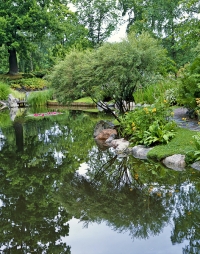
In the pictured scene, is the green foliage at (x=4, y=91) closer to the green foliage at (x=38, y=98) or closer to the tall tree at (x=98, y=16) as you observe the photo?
the green foliage at (x=38, y=98)

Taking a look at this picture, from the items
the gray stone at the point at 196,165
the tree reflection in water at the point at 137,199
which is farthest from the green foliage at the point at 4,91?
the gray stone at the point at 196,165

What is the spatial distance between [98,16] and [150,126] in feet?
103

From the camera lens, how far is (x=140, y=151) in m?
8.52

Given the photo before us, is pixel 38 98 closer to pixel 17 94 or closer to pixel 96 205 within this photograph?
pixel 17 94

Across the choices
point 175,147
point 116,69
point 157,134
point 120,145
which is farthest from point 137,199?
point 116,69

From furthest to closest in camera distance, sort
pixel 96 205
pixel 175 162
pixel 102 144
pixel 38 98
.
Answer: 1. pixel 38 98
2. pixel 102 144
3. pixel 175 162
4. pixel 96 205

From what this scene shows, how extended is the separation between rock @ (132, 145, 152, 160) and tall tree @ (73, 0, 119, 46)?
29.3 m

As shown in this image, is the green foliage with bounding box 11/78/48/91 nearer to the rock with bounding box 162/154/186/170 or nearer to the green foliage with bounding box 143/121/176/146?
the green foliage with bounding box 143/121/176/146

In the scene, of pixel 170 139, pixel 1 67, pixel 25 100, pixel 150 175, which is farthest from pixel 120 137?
pixel 1 67

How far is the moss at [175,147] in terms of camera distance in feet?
25.0

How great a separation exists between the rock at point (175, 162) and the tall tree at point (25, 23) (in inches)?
1010

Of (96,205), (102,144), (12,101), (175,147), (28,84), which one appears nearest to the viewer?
(96,205)

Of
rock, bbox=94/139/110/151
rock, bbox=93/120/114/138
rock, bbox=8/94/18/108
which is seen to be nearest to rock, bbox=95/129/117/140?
rock, bbox=94/139/110/151

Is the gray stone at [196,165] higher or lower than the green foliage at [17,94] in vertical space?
lower
